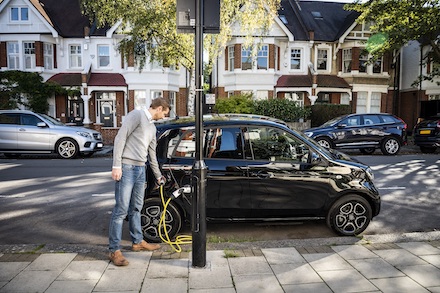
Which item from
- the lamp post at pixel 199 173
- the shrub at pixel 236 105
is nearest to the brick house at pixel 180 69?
the shrub at pixel 236 105

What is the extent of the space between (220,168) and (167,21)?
40.0ft

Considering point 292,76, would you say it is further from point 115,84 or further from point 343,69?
point 115,84

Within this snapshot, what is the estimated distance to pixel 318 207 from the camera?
521 cm

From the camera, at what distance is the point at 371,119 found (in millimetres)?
15148

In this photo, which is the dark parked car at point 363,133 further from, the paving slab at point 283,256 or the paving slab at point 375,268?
the paving slab at point 375,268

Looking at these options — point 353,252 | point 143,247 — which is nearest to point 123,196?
point 143,247

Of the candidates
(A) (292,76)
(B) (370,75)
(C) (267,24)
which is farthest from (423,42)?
(C) (267,24)

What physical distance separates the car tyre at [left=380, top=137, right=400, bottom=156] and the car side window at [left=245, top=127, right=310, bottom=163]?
11.3m

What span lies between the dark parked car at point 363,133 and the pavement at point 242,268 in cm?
1009

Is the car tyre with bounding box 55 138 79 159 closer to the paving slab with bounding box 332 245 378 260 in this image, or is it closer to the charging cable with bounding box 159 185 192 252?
the charging cable with bounding box 159 185 192 252

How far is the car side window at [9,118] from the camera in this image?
14.0 meters

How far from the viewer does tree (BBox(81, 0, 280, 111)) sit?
15.5 m

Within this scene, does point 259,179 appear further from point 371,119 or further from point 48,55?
point 48,55

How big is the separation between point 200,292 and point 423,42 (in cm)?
2786
